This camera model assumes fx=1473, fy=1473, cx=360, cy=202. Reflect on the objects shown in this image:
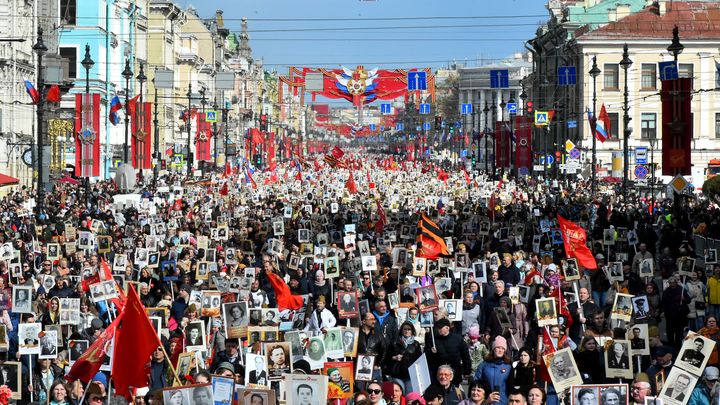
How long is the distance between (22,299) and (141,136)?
45352 mm

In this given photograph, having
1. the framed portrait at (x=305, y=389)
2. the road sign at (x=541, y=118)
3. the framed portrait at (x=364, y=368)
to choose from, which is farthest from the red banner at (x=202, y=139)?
the framed portrait at (x=305, y=389)

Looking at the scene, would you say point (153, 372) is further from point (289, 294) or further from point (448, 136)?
point (448, 136)

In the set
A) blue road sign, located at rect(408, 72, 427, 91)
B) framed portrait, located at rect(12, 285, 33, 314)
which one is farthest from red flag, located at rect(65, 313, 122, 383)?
blue road sign, located at rect(408, 72, 427, 91)

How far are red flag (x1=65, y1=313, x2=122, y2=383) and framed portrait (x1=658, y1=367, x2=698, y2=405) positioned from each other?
486 centimetres

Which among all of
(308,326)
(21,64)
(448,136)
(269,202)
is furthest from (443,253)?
(448,136)

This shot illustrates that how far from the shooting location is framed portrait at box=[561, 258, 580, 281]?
20531 mm

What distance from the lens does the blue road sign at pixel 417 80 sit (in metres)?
58.9

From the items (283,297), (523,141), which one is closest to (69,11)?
(523,141)

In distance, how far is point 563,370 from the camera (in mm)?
12586

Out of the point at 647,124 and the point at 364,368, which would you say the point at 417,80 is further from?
the point at 364,368

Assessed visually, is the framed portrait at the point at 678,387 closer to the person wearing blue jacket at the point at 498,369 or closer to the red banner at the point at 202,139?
the person wearing blue jacket at the point at 498,369

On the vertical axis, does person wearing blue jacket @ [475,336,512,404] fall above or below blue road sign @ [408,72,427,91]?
below

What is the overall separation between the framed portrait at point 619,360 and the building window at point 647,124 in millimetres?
72656

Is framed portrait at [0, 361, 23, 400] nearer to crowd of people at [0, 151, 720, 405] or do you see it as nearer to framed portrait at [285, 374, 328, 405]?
crowd of people at [0, 151, 720, 405]
